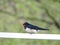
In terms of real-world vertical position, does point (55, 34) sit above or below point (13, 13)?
below

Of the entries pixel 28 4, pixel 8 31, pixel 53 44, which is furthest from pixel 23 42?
pixel 28 4

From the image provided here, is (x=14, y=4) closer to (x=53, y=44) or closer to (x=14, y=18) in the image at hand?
(x=14, y=18)

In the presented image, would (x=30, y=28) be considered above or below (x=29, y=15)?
below

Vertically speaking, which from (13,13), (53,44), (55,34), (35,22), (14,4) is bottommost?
(53,44)

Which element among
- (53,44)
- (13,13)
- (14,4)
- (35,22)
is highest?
(14,4)

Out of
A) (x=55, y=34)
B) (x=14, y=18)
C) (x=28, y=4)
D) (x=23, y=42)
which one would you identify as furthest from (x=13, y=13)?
(x=55, y=34)

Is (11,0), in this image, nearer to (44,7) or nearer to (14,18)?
(14,18)
